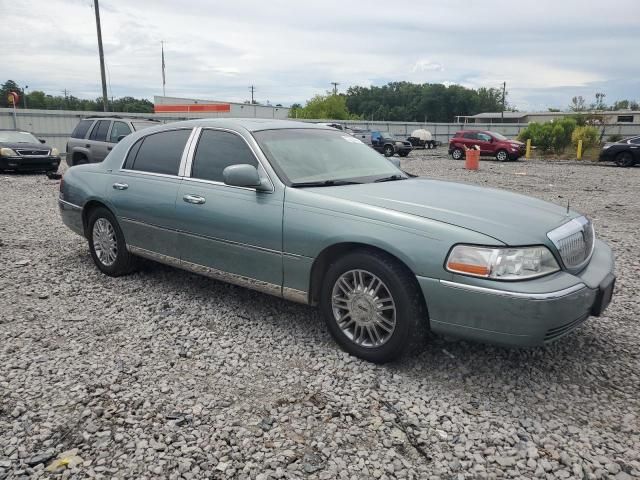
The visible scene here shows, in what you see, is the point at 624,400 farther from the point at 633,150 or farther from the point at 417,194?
the point at 633,150

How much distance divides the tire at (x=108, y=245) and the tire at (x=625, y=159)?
22641mm

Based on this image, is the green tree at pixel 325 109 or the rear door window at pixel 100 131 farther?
the green tree at pixel 325 109

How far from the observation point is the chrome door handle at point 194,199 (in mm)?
4094

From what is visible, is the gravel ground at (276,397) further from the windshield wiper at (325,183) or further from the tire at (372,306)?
the windshield wiper at (325,183)

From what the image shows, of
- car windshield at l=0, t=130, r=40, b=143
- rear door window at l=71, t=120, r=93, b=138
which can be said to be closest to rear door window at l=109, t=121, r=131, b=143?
rear door window at l=71, t=120, r=93, b=138

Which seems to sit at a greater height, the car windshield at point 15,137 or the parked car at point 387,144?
the car windshield at point 15,137

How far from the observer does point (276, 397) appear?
3.03 meters

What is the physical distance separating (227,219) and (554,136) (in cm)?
2893

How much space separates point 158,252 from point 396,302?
2.41 meters

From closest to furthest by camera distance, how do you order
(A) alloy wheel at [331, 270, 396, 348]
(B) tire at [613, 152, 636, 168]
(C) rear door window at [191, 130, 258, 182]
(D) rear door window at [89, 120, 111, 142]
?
1. (A) alloy wheel at [331, 270, 396, 348]
2. (C) rear door window at [191, 130, 258, 182]
3. (D) rear door window at [89, 120, 111, 142]
4. (B) tire at [613, 152, 636, 168]

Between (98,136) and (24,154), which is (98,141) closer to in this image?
(98,136)

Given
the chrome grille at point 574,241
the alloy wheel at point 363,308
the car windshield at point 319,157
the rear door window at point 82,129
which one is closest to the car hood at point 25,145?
the rear door window at point 82,129

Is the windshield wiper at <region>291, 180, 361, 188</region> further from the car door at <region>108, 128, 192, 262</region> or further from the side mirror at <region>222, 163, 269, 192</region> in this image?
the car door at <region>108, 128, 192, 262</region>

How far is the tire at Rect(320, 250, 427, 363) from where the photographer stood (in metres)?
3.10
